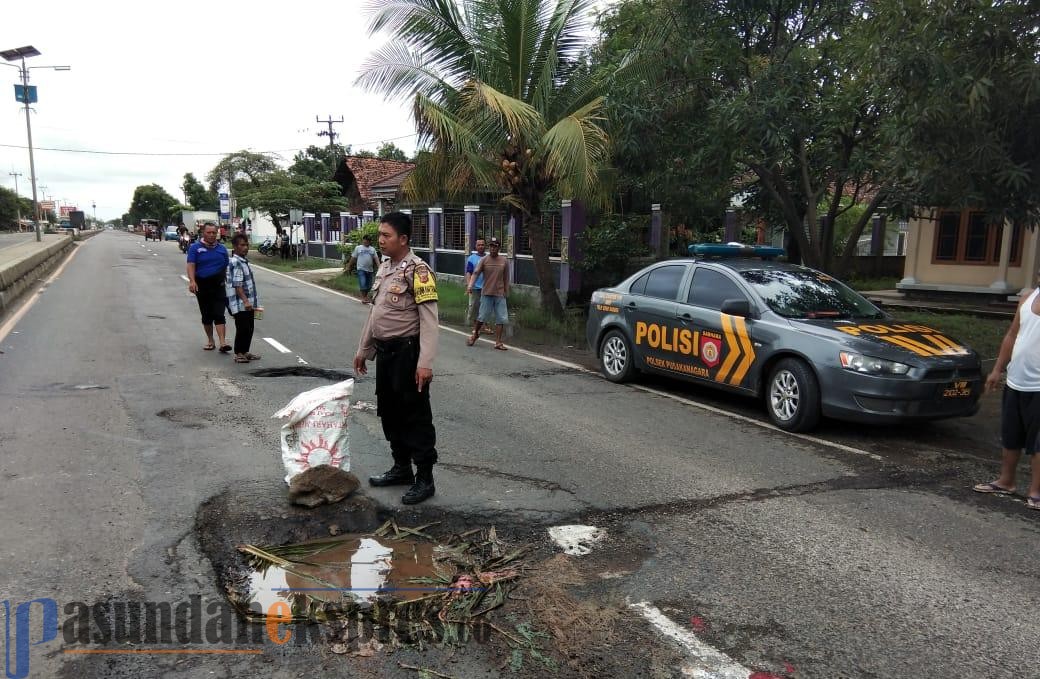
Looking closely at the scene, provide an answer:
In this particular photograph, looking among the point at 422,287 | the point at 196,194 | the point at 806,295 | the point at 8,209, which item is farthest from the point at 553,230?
the point at 8,209

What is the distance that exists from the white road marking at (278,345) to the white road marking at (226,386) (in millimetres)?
1934

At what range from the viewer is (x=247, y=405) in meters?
7.14

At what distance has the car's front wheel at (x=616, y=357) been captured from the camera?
875 cm

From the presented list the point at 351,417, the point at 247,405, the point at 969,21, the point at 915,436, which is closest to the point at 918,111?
the point at 969,21

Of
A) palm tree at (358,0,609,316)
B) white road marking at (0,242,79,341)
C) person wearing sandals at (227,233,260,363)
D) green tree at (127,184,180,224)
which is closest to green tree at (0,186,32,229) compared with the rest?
green tree at (127,184,180,224)

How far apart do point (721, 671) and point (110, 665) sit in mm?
2381

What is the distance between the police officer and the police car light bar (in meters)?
4.62

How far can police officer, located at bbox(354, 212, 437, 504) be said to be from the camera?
4613mm

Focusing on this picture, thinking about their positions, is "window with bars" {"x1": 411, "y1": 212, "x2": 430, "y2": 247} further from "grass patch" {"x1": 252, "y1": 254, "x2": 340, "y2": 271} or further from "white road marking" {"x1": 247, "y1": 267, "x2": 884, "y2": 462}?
"white road marking" {"x1": 247, "y1": 267, "x2": 884, "y2": 462}

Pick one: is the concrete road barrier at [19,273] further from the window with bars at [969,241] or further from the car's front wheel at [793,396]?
the window with bars at [969,241]

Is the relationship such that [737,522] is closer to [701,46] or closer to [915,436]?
[915,436]

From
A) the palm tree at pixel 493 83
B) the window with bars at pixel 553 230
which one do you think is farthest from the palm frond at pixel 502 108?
the window with bars at pixel 553 230

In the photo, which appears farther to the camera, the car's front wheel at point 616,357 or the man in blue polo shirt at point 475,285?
the man in blue polo shirt at point 475,285

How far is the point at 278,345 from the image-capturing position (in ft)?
35.2
